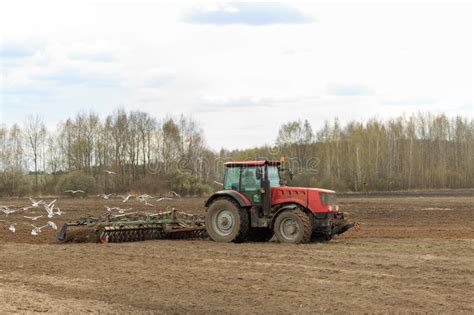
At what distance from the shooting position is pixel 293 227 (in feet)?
51.4

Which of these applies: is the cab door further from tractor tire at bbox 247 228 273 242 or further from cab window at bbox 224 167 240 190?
tractor tire at bbox 247 228 273 242

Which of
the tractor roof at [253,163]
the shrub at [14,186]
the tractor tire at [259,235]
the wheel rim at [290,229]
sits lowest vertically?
the tractor tire at [259,235]

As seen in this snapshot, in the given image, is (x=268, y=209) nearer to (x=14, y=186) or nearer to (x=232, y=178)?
(x=232, y=178)

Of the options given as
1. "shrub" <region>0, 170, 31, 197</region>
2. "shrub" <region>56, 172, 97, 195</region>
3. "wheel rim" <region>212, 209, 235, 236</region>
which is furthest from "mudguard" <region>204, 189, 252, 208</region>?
"shrub" <region>0, 170, 31, 197</region>

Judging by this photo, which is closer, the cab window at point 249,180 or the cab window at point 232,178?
the cab window at point 249,180

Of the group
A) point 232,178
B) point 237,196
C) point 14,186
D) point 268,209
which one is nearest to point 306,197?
point 268,209

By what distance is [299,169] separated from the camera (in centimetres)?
6525

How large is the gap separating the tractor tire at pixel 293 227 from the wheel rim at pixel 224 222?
51.3 inches

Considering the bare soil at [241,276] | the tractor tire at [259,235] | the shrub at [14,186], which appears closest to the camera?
the bare soil at [241,276]

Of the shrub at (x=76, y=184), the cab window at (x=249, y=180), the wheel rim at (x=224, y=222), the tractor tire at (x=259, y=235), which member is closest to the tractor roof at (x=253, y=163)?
the cab window at (x=249, y=180)

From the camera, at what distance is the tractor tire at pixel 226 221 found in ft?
53.2

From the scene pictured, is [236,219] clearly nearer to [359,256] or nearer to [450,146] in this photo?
[359,256]

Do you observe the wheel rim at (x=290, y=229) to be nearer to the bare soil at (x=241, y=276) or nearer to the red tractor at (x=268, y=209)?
the red tractor at (x=268, y=209)

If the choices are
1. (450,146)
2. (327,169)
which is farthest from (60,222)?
(450,146)
